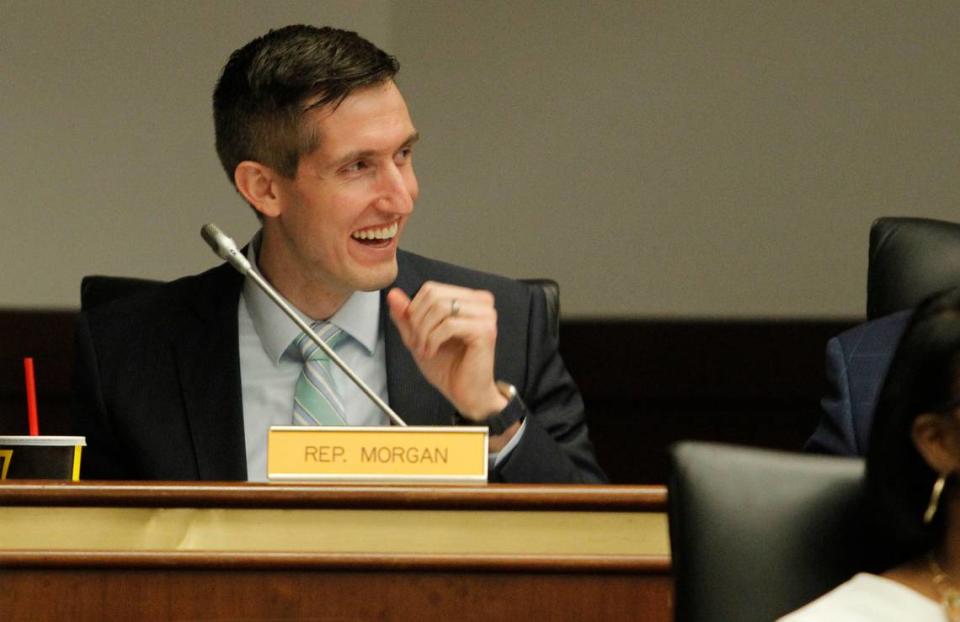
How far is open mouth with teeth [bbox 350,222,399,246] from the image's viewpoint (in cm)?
213

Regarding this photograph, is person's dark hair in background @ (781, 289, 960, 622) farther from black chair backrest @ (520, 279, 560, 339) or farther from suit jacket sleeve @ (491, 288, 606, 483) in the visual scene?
black chair backrest @ (520, 279, 560, 339)

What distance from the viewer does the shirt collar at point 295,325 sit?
216 centimetres

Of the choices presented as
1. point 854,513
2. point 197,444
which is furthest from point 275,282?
point 854,513

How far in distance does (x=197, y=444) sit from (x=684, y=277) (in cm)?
135

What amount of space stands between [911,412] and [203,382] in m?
1.16

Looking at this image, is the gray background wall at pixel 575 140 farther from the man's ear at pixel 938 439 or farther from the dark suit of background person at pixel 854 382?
the man's ear at pixel 938 439

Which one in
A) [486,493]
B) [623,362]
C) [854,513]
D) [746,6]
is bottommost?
[623,362]

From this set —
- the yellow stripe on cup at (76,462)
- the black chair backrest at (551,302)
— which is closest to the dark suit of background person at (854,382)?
the black chair backrest at (551,302)

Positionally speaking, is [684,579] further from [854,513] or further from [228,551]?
[228,551]

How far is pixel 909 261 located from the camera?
6.43ft

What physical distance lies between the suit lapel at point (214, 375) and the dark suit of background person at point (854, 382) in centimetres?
71

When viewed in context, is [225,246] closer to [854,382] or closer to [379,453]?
[379,453]

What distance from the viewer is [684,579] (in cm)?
119

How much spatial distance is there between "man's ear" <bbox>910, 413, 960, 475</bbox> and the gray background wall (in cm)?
199
